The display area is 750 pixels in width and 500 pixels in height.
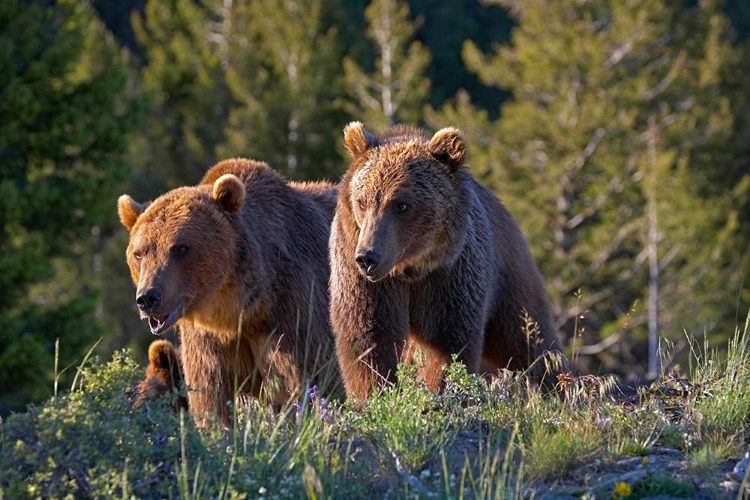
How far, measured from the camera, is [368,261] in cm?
556

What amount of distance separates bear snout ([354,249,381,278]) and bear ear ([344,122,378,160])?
88 cm

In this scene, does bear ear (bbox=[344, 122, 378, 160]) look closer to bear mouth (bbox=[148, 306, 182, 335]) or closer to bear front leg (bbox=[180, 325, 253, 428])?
bear mouth (bbox=[148, 306, 182, 335])

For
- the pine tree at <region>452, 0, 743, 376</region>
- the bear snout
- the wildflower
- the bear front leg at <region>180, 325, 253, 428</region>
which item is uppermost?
the bear snout

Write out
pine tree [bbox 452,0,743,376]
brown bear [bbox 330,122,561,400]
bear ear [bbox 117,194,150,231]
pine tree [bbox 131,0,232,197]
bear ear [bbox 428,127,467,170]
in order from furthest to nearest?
1. pine tree [bbox 131,0,232,197]
2. pine tree [bbox 452,0,743,376]
3. bear ear [bbox 117,194,150,231]
4. bear ear [bbox 428,127,467,170]
5. brown bear [bbox 330,122,561,400]

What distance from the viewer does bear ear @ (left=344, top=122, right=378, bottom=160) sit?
6.21m

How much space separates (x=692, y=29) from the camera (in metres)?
41.2

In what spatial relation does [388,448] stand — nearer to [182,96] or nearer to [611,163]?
[611,163]

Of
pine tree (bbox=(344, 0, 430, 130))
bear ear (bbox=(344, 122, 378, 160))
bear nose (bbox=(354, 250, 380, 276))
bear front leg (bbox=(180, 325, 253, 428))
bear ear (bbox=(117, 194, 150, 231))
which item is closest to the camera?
bear nose (bbox=(354, 250, 380, 276))

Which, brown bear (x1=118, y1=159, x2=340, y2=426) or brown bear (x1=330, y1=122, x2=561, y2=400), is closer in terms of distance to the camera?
brown bear (x1=330, y1=122, x2=561, y2=400)

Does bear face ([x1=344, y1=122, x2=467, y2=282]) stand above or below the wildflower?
above

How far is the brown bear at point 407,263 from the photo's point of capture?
230 inches

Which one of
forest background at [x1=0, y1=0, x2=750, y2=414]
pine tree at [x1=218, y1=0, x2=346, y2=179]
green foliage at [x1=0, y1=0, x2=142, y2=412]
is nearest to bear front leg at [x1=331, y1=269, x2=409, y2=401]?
green foliage at [x1=0, y1=0, x2=142, y2=412]

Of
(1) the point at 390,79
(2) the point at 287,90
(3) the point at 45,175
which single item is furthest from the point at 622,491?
(2) the point at 287,90

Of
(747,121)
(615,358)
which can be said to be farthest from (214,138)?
(747,121)
